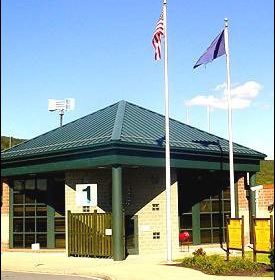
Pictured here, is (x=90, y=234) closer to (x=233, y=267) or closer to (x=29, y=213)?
(x=29, y=213)

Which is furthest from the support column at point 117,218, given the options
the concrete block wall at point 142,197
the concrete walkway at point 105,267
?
the concrete block wall at point 142,197

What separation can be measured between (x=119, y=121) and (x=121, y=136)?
252 centimetres

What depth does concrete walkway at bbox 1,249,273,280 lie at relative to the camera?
16.1 metres

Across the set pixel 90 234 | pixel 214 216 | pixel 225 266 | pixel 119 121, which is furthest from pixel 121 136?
pixel 214 216

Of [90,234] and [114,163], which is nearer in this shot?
[114,163]

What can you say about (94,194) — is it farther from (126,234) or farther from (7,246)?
(7,246)

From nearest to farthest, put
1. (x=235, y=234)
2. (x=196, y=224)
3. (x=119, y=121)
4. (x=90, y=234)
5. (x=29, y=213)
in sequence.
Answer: (x=235, y=234) < (x=90, y=234) < (x=119, y=121) < (x=196, y=224) < (x=29, y=213)

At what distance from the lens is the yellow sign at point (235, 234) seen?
1959 cm

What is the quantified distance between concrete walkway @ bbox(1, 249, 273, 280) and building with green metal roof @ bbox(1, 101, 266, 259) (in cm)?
138

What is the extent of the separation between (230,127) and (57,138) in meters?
8.94

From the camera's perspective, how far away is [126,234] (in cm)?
2462

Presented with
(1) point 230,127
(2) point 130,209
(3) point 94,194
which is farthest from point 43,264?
(1) point 230,127

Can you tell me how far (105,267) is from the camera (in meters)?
19.4

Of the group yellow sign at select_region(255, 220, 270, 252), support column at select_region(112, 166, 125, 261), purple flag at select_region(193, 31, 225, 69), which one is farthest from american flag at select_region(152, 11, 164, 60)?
yellow sign at select_region(255, 220, 270, 252)
